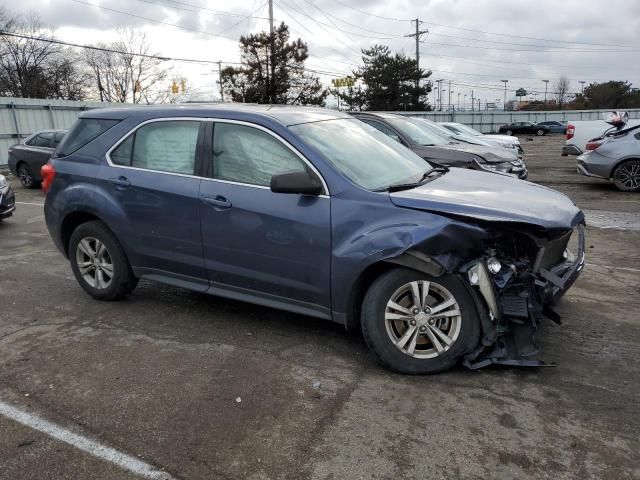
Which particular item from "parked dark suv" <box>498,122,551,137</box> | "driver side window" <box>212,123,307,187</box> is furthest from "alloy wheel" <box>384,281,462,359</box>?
"parked dark suv" <box>498,122,551,137</box>

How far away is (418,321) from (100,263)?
309 centimetres

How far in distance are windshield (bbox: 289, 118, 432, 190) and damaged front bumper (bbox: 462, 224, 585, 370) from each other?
39.4 inches

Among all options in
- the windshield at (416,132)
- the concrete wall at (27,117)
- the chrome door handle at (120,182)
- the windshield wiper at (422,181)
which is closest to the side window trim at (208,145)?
the chrome door handle at (120,182)

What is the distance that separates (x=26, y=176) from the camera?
1405cm

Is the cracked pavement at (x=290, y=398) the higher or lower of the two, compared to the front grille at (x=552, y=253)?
lower

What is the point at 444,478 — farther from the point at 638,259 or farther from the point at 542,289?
the point at 638,259

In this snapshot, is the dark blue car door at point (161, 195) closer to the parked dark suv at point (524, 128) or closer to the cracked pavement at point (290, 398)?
the cracked pavement at point (290, 398)

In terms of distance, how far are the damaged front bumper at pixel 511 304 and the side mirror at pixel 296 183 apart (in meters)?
1.15

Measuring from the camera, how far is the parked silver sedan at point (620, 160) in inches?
444

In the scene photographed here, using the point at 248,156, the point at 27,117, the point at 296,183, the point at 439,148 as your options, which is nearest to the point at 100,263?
the point at 248,156

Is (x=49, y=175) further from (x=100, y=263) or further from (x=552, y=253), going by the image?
(x=552, y=253)

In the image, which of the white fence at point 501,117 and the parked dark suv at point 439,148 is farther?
the white fence at point 501,117

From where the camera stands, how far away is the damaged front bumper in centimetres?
335

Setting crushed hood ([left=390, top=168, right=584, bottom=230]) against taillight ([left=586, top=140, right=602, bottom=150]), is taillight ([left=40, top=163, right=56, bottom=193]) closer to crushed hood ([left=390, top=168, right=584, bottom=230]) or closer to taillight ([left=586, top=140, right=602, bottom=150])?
crushed hood ([left=390, top=168, right=584, bottom=230])
